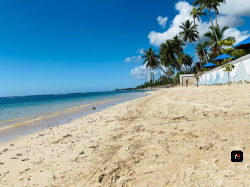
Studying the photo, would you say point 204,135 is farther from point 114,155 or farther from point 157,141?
point 114,155

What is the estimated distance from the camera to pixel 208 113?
514cm

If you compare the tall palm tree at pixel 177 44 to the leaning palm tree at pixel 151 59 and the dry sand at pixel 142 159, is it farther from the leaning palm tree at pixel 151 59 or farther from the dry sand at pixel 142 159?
the dry sand at pixel 142 159

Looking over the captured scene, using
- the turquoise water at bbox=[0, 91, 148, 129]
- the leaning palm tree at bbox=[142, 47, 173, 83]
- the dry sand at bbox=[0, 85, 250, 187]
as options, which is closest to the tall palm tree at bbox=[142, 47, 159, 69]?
the leaning palm tree at bbox=[142, 47, 173, 83]

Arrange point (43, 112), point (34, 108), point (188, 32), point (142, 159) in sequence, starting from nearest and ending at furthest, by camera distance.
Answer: point (142, 159) → point (43, 112) → point (34, 108) → point (188, 32)

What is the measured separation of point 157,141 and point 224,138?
1.26 metres

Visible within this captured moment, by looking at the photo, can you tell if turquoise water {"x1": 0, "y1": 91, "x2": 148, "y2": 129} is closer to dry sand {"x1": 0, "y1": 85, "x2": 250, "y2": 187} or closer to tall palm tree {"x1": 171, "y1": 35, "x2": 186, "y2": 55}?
dry sand {"x1": 0, "y1": 85, "x2": 250, "y2": 187}

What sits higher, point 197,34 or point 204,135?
point 197,34

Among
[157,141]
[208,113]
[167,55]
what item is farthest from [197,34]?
[157,141]

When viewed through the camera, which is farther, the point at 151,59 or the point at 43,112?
the point at 151,59

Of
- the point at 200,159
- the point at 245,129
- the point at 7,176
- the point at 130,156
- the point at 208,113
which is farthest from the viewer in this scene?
the point at 208,113

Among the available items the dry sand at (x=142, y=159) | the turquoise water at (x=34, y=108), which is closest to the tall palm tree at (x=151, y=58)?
the turquoise water at (x=34, y=108)

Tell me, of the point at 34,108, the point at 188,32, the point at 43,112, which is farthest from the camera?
the point at 188,32

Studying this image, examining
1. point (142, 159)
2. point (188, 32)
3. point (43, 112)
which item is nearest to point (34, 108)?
point (43, 112)

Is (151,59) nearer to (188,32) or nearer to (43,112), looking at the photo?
(188,32)
